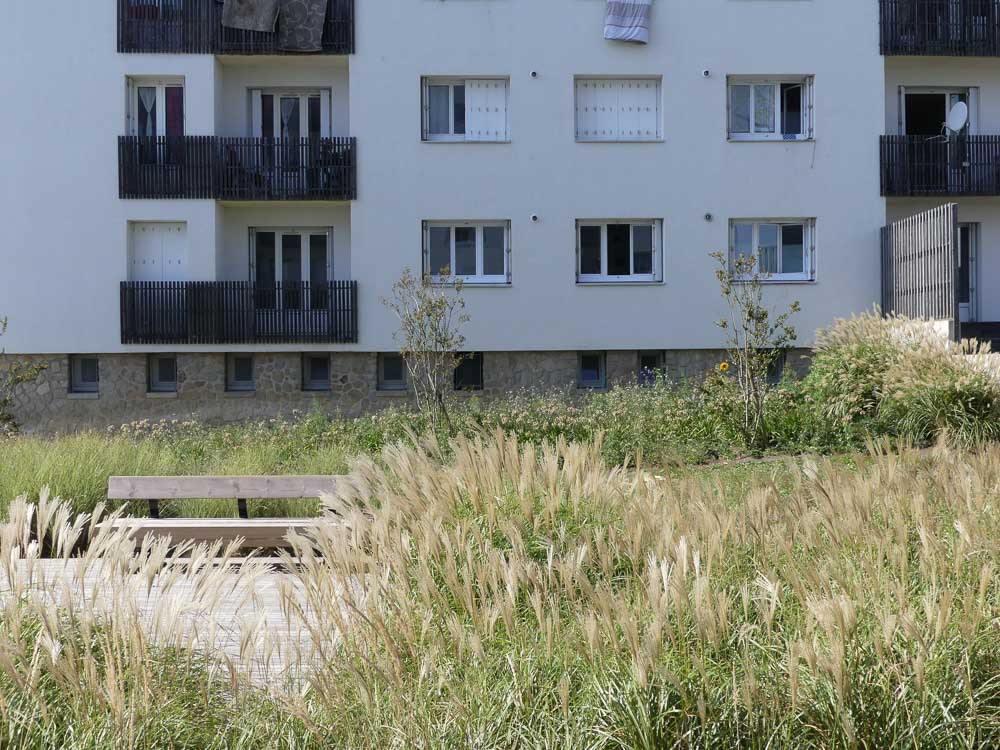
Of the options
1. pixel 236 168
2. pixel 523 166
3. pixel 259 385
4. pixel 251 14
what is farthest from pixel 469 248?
pixel 251 14

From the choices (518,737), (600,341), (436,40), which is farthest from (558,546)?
(436,40)

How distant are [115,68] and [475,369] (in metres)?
9.67

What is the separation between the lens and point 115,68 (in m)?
21.8

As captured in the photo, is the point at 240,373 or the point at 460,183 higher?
the point at 460,183

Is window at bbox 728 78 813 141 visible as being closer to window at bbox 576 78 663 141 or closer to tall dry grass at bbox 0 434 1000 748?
window at bbox 576 78 663 141

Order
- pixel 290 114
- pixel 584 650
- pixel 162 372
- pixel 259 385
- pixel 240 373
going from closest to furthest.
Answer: pixel 584 650
pixel 259 385
pixel 162 372
pixel 240 373
pixel 290 114

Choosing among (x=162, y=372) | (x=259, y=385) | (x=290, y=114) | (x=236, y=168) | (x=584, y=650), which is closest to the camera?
(x=584, y=650)

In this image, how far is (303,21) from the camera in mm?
21891

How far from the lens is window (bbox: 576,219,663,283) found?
888 inches

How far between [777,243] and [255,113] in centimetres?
1166

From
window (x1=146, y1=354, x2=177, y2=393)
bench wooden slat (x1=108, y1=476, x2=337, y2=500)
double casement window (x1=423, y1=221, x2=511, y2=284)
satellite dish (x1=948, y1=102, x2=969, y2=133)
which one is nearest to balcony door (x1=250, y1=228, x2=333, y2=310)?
double casement window (x1=423, y1=221, x2=511, y2=284)

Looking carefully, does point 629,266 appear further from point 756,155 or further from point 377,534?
point 377,534

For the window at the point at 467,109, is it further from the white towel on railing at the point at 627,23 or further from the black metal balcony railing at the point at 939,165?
the black metal balcony railing at the point at 939,165

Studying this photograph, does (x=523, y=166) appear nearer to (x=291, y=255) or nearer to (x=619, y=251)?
(x=619, y=251)
